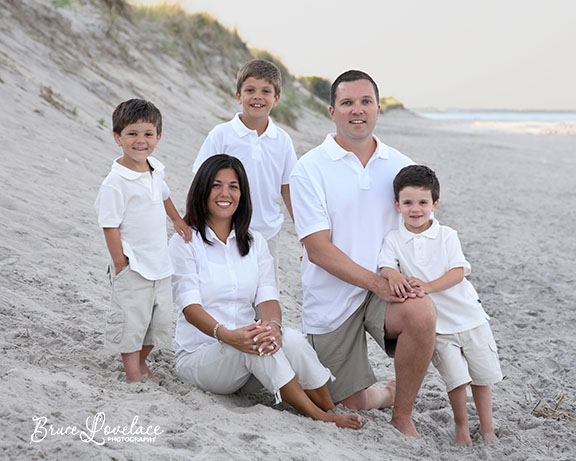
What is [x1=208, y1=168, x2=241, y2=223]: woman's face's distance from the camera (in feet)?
11.2

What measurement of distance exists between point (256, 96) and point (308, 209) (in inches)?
45.2

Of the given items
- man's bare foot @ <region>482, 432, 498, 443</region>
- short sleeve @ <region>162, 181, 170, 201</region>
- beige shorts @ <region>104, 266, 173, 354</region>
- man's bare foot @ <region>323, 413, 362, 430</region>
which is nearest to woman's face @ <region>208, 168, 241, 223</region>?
short sleeve @ <region>162, 181, 170, 201</region>

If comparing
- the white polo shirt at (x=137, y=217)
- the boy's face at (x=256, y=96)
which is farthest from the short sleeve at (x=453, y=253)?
the boy's face at (x=256, y=96)

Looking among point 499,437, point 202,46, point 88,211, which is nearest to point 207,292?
point 499,437

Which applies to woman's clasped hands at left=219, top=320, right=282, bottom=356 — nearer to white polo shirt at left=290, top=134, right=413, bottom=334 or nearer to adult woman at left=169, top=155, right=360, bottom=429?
adult woman at left=169, top=155, right=360, bottom=429

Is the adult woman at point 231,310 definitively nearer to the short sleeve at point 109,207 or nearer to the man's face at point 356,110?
the short sleeve at point 109,207

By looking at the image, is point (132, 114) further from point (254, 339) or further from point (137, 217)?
point (254, 339)

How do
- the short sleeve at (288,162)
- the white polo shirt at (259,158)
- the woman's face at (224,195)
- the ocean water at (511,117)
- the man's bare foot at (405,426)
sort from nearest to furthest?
1. the man's bare foot at (405,426)
2. the woman's face at (224,195)
3. the white polo shirt at (259,158)
4. the short sleeve at (288,162)
5. the ocean water at (511,117)

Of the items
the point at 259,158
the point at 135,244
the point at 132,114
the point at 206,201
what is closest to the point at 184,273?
the point at 135,244

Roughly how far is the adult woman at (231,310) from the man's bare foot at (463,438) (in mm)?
518

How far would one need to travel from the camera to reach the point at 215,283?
3.37m

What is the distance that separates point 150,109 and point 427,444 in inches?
84.2

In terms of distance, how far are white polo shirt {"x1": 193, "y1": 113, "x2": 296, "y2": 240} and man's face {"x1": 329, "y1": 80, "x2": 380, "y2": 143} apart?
2.45 ft

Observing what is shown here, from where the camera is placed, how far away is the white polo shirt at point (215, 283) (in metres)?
3.36
